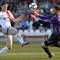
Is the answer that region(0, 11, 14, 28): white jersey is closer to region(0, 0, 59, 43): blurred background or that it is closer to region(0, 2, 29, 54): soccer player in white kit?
region(0, 2, 29, 54): soccer player in white kit

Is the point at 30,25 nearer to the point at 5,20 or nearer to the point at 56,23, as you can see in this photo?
the point at 5,20

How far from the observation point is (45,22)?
902cm

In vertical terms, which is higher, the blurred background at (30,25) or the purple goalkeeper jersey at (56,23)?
the purple goalkeeper jersey at (56,23)

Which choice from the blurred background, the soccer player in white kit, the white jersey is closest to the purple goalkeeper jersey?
the soccer player in white kit

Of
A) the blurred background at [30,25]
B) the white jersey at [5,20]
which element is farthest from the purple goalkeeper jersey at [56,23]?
the blurred background at [30,25]

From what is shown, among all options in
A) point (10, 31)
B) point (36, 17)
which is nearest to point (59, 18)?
point (36, 17)

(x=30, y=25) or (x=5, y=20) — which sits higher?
(x=5, y=20)

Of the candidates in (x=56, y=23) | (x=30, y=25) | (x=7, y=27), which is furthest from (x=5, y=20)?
(x=30, y=25)

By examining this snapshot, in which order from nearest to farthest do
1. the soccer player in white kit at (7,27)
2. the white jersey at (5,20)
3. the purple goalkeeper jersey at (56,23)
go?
the purple goalkeeper jersey at (56,23) → the soccer player in white kit at (7,27) → the white jersey at (5,20)

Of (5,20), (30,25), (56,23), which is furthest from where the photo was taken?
(30,25)

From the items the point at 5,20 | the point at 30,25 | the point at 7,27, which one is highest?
the point at 5,20

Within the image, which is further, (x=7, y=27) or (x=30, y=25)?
(x=30, y=25)

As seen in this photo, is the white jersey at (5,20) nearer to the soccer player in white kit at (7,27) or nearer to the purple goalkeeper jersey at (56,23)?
the soccer player in white kit at (7,27)

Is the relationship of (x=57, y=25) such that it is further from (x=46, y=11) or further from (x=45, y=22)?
(x=46, y=11)
